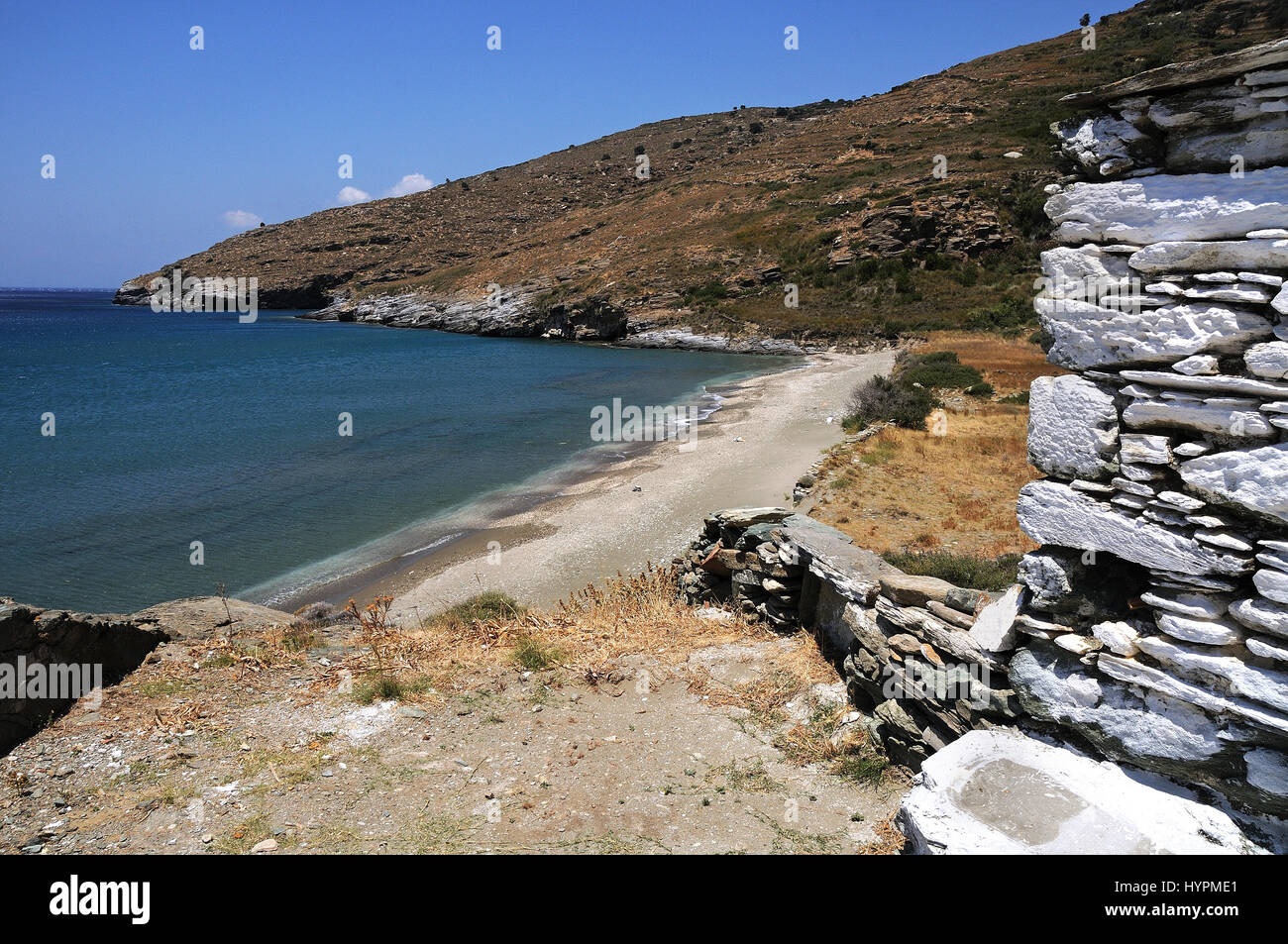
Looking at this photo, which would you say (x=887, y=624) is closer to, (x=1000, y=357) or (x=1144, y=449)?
(x=1144, y=449)

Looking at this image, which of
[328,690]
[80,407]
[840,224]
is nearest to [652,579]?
[328,690]

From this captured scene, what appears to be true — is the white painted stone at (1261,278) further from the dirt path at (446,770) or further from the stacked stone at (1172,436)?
the dirt path at (446,770)

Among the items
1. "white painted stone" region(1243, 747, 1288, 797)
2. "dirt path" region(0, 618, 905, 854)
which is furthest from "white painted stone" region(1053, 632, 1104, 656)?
"dirt path" region(0, 618, 905, 854)

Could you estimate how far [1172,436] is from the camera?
4242 millimetres

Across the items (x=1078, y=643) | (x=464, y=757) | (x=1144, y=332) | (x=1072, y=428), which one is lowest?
(x=464, y=757)

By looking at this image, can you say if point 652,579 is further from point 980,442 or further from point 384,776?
point 980,442

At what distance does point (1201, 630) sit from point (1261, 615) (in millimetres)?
295

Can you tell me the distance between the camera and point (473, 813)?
5898 millimetres

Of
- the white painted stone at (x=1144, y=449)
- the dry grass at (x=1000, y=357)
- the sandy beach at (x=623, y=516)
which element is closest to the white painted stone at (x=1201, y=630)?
the white painted stone at (x=1144, y=449)

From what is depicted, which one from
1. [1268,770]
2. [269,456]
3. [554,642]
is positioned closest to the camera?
[1268,770]

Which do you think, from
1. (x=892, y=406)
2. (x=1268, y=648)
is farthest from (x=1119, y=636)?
(x=892, y=406)

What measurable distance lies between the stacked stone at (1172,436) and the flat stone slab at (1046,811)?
0.69 feet

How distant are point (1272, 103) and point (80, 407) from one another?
45.0 meters

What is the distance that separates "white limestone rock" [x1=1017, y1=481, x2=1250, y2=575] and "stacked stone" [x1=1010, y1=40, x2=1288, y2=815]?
11 millimetres
